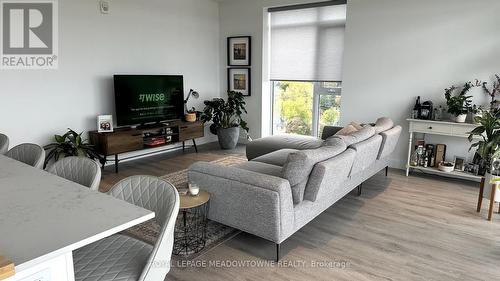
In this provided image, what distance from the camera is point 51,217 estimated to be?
132cm

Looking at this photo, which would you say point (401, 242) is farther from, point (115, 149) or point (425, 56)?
point (115, 149)

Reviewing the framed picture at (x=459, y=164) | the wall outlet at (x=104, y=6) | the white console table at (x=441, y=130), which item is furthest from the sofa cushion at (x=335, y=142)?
the wall outlet at (x=104, y=6)

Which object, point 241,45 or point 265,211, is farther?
point 241,45

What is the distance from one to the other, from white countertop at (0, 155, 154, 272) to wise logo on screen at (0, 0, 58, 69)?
118 inches

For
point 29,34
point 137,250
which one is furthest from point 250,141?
point 137,250

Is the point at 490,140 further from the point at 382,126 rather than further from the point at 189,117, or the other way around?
the point at 189,117

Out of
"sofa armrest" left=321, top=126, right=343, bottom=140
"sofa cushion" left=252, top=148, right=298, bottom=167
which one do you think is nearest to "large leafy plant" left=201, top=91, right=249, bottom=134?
"sofa armrest" left=321, top=126, right=343, bottom=140

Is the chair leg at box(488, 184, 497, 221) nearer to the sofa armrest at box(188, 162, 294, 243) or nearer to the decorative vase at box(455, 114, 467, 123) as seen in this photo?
the decorative vase at box(455, 114, 467, 123)

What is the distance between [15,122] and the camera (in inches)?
163

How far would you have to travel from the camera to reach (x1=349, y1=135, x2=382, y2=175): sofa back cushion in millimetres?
3215

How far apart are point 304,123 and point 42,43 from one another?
13.9 ft

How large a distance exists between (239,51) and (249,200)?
15.0 feet

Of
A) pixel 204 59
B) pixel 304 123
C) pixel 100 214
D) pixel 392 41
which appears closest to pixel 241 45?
pixel 204 59

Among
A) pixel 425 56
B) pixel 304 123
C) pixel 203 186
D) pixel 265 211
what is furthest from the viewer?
pixel 304 123
